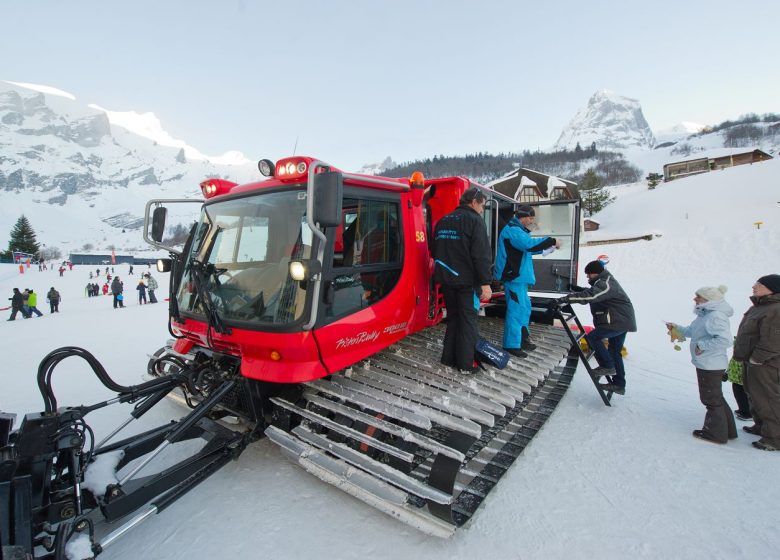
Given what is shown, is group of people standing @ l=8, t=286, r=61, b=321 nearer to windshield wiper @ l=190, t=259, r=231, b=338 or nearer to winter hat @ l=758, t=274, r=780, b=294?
windshield wiper @ l=190, t=259, r=231, b=338

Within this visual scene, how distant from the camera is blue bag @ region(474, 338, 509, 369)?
376 centimetres

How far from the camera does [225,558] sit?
2451 millimetres

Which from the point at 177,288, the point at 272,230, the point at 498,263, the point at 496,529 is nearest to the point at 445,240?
the point at 498,263

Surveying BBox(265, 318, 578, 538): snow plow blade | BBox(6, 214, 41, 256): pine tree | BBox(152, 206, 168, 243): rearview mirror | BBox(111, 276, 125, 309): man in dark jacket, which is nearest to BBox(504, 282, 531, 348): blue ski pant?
BBox(265, 318, 578, 538): snow plow blade

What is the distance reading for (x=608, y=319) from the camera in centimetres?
492

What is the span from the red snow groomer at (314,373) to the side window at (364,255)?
0.6 inches

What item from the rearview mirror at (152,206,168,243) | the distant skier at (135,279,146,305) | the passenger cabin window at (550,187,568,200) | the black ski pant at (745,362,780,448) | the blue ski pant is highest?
the passenger cabin window at (550,187,568,200)

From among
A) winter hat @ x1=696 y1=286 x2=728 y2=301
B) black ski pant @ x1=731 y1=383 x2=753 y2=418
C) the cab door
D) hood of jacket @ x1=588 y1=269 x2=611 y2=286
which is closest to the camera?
winter hat @ x1=696 y1=286 x2=728 y2=301

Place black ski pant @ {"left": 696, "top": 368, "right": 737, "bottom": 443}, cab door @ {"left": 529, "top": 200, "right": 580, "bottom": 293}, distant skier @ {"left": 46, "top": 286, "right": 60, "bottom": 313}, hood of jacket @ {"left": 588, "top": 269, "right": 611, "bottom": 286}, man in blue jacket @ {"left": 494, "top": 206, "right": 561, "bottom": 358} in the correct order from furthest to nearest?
distant skier @ {"left": 46, "top": 286, "right": 60, "bottom": 313} → cab door @ {"left": 529, "top": 200, "right": 580, "bottom": 293} → hood of jacket @ {"left": 588, "top": 269, "right": 611, "bottom": 286} → man in blue jacket @ {"left": 494, "top": 206, "right": 561, "bottom": 358} → black ski pant @ {"left": 696, "top": 368, "right": 737, "bottom": 443}

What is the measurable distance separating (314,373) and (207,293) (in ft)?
Result: 3.77

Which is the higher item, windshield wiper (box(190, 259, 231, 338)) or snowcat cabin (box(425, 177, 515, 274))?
snowcat cabin (box(425, 177, 515, 274))

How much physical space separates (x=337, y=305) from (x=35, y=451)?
77.4 inches

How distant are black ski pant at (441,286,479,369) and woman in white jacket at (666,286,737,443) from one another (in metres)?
2.29

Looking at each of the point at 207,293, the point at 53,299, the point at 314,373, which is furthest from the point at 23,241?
the point at 314,373
